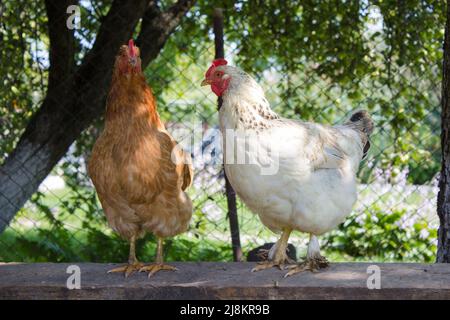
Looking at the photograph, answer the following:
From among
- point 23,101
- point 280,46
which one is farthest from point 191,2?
point 23,101

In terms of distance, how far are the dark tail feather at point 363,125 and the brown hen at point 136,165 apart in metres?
Result: 0.87

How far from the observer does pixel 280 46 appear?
3.88 m

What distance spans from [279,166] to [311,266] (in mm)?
441

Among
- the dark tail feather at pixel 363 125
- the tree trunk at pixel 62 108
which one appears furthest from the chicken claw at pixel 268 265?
the tree trunk at pixel 62 108

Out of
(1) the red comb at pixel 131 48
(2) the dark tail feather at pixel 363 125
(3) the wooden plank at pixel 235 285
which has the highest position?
(1) the red comb at pixel 131 48

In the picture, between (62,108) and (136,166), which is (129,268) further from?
(62,108)

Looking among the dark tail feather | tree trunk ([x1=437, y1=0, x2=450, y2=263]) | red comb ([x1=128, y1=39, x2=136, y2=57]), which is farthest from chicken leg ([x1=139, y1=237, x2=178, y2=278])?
tree trunk ([x1=437, y1=0, x2=450, y2=263])

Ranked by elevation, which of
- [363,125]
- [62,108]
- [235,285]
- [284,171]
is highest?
[62,108]

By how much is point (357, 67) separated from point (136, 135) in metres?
1.83

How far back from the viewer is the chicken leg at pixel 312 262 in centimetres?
250

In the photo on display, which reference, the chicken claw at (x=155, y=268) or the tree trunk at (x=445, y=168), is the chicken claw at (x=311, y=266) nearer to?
the chicken claw at (x=155, y=268)

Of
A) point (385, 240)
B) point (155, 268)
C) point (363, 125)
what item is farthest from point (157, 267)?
point (385, 240)

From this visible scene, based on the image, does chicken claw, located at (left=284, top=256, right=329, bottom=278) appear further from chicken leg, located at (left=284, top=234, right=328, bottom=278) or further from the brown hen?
the brown hen

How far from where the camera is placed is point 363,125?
9.66 feet
